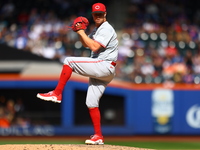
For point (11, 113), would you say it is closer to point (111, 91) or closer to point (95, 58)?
point (111, 91)

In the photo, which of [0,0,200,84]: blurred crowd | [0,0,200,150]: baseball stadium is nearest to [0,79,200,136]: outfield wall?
[0,0,200,150]: baseball stadium

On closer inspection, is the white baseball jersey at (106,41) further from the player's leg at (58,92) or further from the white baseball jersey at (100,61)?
the player's leg at (58,92)

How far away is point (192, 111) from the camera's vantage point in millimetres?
13930

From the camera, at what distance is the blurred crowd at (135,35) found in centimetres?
1417

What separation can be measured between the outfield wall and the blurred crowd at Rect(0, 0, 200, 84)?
0.32m

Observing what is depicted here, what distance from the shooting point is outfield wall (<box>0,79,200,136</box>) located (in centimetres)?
1375

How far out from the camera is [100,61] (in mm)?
6031

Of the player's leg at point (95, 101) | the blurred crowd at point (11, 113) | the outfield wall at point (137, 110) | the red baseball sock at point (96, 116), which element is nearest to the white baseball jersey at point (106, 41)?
the player's leg at point (95, 101)

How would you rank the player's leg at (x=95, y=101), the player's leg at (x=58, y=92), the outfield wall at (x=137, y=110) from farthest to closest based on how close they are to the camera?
1. the outfield wall at (x=137, y=110)
2. the player's leg at (x=95, y=101)
3. the player's leg at (x=58, y=92)

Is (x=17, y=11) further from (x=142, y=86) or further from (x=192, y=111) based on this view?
(x=192, y=111)

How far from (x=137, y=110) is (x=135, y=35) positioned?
2.57 meters

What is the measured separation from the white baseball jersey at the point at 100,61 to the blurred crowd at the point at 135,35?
7.72m

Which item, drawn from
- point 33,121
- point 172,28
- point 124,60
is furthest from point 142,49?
point 33,121

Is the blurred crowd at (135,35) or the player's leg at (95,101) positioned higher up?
the blurred crowd at (135,35)
